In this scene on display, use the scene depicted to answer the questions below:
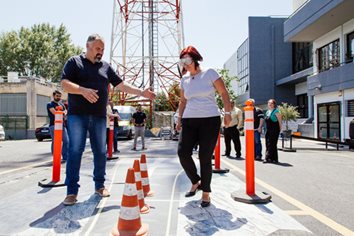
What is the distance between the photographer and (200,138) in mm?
3891

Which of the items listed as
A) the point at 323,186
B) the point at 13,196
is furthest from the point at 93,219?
the point at 323,186

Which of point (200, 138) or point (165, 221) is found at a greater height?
point (200, 138)

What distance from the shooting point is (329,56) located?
1988 cm

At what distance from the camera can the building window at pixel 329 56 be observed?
18688 mm

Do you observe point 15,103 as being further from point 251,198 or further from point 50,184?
point 251,198

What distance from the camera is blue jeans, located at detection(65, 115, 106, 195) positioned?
3.82 m

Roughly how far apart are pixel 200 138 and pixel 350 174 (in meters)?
4.35

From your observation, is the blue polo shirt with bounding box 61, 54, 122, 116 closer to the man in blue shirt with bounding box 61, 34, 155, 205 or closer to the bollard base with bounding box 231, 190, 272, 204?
the man in blue shirt with bounding box 61, 34, 155, 205

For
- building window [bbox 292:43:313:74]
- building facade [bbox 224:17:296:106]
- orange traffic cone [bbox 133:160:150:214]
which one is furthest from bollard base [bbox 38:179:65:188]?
building facade [bbox 224:17:296:106]

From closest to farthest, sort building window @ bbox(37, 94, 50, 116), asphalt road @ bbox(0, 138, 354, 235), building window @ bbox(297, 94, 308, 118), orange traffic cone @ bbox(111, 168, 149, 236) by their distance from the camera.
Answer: orange traffic cone @ bbox(111, 168, 149, 236) → asphalt road @ bbox(0, 138, 354, 235) → building window @ bbox(297, 94, 308, 118) → building window @ bbox(37, 94, 50, 116)

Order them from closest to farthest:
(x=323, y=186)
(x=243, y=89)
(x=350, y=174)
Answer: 1. (x=323, y=186)
2. (x=350, y=174)
3. (x=243, y=89)

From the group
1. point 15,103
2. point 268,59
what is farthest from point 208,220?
point 15,103

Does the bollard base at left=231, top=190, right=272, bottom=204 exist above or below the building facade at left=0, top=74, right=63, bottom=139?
below

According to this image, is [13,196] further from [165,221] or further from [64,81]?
[165,221]
